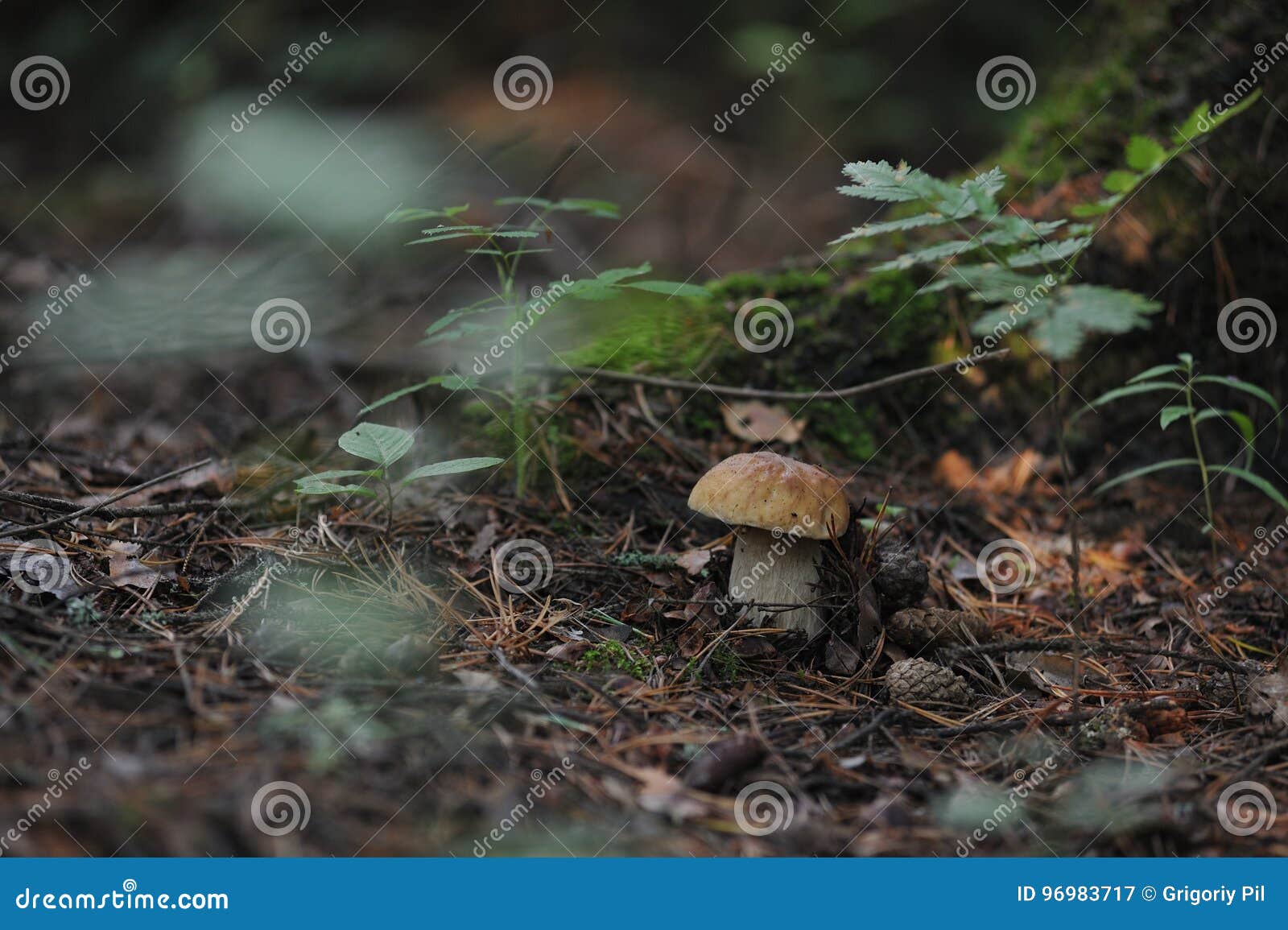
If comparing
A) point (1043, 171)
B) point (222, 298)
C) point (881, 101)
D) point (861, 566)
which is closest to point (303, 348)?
point (222, 298)

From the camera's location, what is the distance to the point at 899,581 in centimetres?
303

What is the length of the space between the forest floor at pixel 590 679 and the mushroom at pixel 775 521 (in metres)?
0.10

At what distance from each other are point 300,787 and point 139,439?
3364 millimetres

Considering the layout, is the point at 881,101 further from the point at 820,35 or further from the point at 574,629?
the point at 574,629

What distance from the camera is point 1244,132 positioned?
15.0ft
